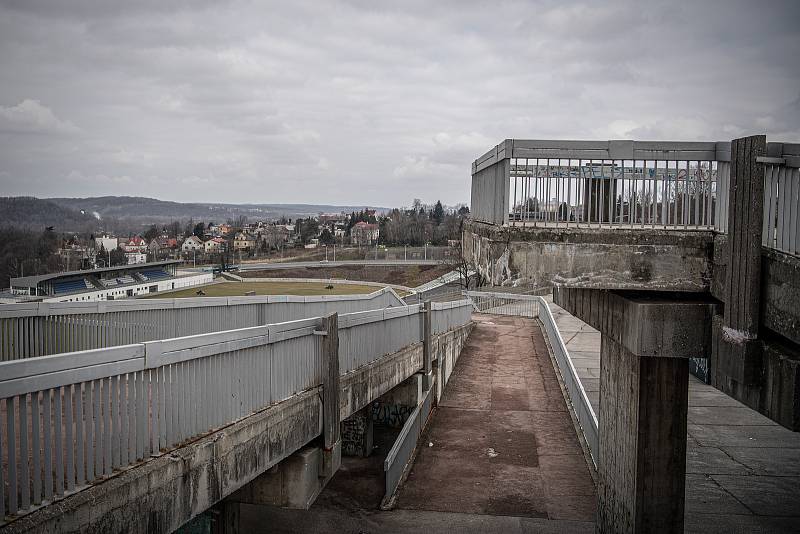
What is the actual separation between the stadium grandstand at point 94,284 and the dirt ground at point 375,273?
3294 centimetres

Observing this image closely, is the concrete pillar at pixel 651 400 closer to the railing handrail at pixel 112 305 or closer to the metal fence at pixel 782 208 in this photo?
the metal fence at pixel 782 208

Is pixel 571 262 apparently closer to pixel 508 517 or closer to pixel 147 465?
pixel 147 465

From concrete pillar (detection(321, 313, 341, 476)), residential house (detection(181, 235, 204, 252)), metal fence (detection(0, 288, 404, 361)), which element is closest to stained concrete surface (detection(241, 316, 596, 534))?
concrete pillar (detection(321, 313, 341, 476))

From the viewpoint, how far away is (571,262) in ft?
27.8

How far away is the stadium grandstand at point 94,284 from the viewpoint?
144ft

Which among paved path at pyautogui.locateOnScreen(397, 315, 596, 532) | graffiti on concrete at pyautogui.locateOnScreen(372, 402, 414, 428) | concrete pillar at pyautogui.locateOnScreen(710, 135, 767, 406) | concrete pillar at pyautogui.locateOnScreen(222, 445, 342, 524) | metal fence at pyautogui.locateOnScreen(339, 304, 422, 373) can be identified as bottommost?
graffiti on concrete at pyautogui.locateOnScreen(372, 402, 414, 428)

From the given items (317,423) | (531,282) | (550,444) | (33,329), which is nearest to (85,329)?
(33,329)

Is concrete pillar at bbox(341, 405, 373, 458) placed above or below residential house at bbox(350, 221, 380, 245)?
below

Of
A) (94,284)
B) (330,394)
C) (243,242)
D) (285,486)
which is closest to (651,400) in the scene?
(330,394)

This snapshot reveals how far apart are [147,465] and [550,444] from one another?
12.1m

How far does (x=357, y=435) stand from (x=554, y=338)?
9058 mm

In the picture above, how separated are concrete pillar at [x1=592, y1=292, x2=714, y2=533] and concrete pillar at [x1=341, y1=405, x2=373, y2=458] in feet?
33.0

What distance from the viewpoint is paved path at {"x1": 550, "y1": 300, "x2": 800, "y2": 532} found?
12.9 metres

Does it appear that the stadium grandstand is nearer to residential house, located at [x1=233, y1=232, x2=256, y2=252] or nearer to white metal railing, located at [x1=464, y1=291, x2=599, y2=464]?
white metal railing, located at [x1=464, y1=291, x2=599, y2=464]
